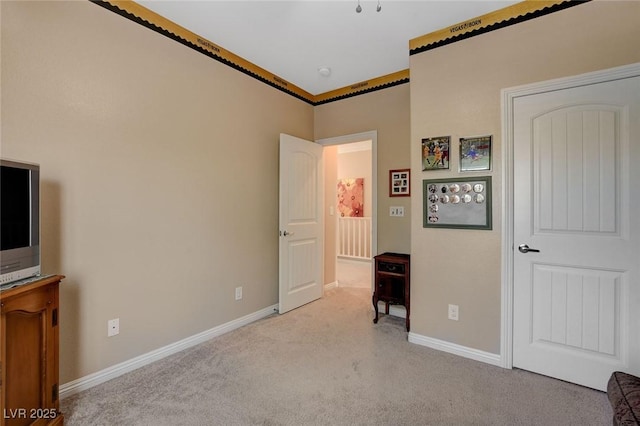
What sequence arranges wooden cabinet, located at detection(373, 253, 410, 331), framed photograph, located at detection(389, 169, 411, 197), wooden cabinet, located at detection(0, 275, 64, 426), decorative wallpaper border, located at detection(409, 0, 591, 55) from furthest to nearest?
framed photograph, located at detection(389, 169, 411, 197) → wooden cabinet, located at detection(373, 253, 410, 331) → decorative wallpaper border, located at detection(409, 0, 591, 55) → wooden cabinet, located at detection(0, 275, 64, 426)

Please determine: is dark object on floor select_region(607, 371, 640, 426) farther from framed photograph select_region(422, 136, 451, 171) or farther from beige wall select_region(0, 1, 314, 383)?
beige wall select_region(0, 1, 314, 383)

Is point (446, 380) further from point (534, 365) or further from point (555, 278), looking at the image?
point (555, 278)

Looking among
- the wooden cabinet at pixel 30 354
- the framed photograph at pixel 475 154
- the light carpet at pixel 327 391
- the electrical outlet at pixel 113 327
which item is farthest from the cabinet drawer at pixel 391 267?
the wooden cabinet at pixel 30 354

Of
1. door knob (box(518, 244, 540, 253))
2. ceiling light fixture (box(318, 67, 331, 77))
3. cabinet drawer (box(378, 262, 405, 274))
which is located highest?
ceiling light fixture (box(318, 67, 331, 77))

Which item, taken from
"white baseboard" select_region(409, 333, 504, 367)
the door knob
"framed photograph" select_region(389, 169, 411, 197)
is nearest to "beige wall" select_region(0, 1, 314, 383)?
"framed photograph" select_region(389, 169, 411, 197)

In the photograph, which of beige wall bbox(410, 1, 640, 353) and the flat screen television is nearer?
the flat screen television

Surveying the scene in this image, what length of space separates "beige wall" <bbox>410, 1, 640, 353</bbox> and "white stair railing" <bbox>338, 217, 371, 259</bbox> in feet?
11.4

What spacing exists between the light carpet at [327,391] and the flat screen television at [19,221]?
0.91m

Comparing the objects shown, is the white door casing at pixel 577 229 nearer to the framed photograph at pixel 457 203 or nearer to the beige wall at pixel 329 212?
the framed photograph at pixel 457 203

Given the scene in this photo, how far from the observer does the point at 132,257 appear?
214 cm

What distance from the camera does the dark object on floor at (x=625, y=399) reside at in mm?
1013

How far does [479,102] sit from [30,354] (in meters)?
3.22

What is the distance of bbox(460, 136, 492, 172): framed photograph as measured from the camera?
225cm

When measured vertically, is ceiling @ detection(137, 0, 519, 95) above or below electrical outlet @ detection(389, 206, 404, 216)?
above
